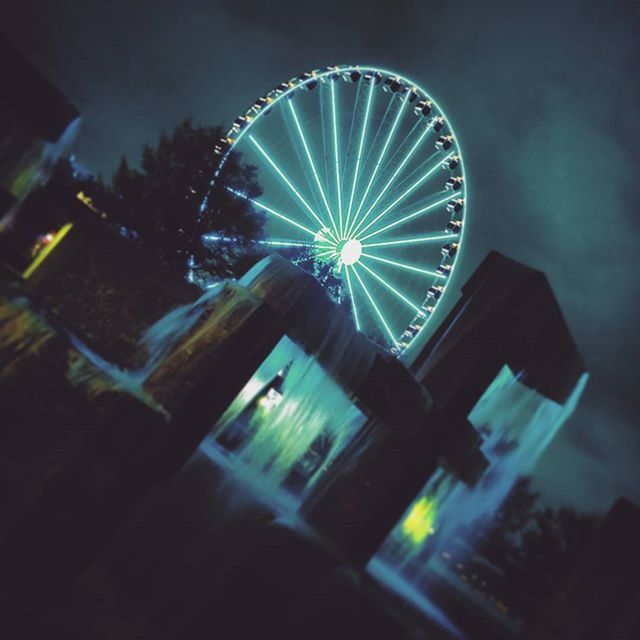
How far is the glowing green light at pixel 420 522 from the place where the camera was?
11211 mm

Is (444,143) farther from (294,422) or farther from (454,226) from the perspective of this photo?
(294,422)

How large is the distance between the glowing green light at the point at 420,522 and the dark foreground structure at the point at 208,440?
2.59 m

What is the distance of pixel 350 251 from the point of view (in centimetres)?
1655

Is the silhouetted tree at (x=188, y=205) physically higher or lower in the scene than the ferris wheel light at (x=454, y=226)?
lower

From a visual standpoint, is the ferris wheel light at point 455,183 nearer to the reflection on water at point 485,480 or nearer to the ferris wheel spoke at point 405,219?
the ferris wheel spoke at point 405,219

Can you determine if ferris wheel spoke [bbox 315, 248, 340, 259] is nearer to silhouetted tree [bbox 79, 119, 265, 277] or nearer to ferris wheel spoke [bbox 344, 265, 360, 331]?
ferris wheel spoke [bbox 344, 265, 360, 331]

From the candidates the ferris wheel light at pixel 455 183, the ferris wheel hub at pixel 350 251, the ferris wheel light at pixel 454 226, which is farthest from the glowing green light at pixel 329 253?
the ferris wheel light at pixel 455 183

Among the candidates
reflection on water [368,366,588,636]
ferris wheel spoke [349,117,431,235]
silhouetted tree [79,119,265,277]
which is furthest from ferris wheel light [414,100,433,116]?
reflection on water [368,366,588,636]

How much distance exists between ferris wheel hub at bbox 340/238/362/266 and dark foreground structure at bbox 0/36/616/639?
770cm

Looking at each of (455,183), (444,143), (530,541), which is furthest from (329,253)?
(530,541)

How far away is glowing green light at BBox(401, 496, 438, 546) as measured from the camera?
36.8 ft

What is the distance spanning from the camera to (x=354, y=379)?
21.0 feet

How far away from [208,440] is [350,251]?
9608 mm

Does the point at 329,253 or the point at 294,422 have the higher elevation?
the point at 329,253
